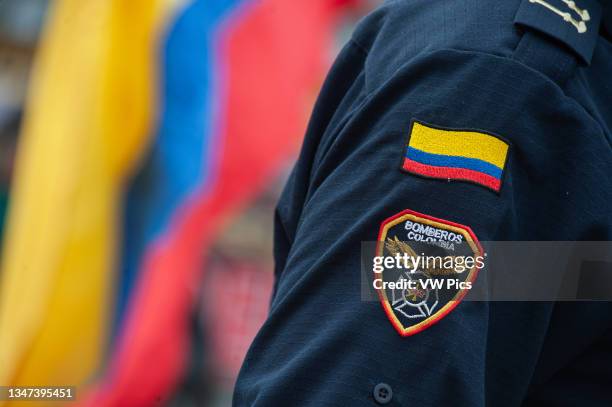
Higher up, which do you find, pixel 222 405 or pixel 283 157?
Result: pixel 283 157

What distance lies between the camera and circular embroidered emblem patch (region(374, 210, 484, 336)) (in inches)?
32.6

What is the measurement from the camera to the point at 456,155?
86 centimetres

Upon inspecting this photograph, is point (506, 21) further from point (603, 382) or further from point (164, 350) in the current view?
point (164, 350)

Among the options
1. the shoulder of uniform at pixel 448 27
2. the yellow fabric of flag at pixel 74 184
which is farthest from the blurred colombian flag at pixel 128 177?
the shoulder of uniform at pixel 448 27

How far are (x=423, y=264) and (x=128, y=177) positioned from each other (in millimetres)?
2719

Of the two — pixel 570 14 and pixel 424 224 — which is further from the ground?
pixel 570 14

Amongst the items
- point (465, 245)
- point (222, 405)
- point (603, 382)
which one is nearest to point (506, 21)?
point (465, 245)

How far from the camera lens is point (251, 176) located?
3.83 meters

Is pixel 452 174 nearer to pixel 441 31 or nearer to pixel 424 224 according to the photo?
pixel 424 224

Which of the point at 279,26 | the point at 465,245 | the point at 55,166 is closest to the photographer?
the point at 465,245

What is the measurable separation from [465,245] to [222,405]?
3.91 m

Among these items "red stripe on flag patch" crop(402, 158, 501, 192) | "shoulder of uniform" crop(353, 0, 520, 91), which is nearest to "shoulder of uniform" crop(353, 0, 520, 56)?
"shoulder of uniform" crop(353, 0, 520, 91)

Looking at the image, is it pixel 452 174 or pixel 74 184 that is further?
pixel 74 184

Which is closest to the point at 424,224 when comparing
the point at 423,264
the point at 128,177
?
the point at 423,264
